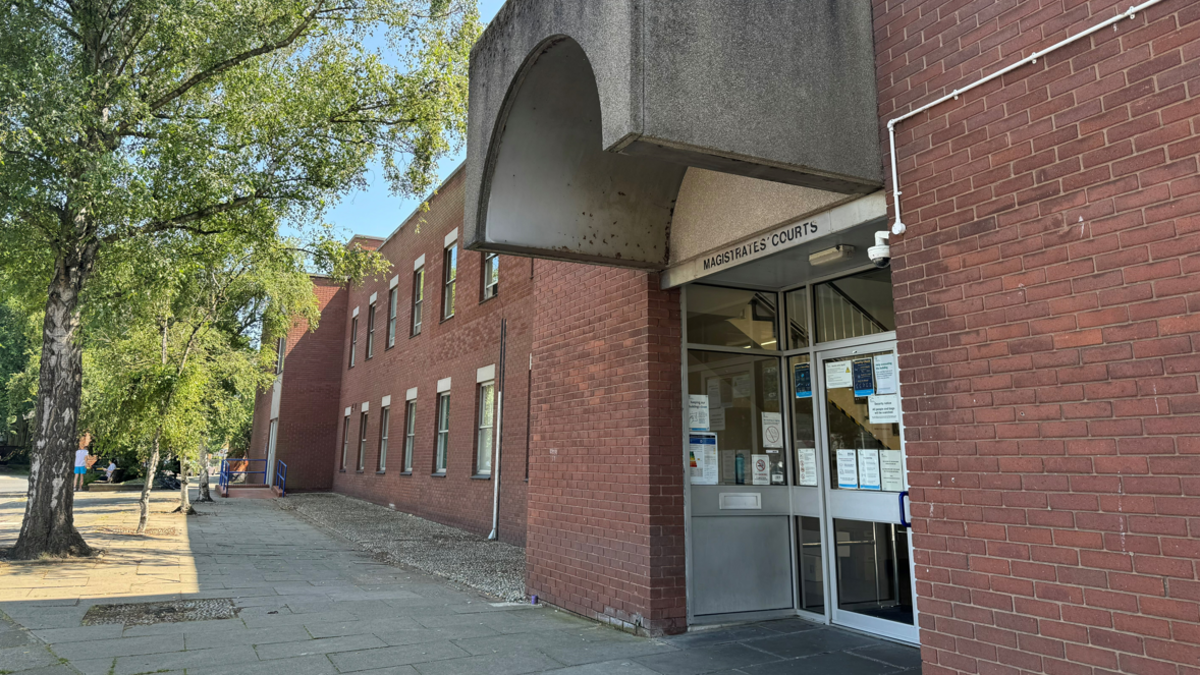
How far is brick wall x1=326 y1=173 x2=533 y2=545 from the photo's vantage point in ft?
42.4

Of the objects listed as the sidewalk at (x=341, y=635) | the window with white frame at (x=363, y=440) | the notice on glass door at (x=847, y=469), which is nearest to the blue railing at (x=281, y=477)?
the window with white frame at (x=363, y=440)

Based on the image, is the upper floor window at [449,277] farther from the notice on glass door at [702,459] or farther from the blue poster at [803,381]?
the blue poster at [803,381]

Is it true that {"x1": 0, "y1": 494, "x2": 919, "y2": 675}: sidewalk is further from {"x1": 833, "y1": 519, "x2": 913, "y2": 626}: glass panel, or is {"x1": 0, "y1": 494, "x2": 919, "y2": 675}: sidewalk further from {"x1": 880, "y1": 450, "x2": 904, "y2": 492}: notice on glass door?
{"x1": 880, "y1": 450, "x2": 904, "y2": 492}: notice on glass door

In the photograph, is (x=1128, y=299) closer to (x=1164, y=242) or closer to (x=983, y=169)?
(x=1164, y=242)

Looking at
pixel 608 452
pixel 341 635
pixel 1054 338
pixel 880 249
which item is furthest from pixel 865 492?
pixel 341 635

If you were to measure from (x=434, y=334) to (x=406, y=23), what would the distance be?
26.2 feet

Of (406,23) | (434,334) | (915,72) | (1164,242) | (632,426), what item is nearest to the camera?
(1164,242)

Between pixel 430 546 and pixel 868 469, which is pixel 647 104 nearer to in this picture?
pixel 868 469

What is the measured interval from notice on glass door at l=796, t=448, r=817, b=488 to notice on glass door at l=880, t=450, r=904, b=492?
69cm

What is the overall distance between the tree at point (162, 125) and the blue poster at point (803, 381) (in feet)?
24.9

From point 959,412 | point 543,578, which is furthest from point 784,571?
point 959,412

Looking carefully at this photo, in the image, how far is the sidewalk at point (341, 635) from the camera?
4.99 metres

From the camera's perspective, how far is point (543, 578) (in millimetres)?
7262

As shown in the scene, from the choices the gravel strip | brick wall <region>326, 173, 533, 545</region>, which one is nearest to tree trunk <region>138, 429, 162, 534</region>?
the gravel strip
